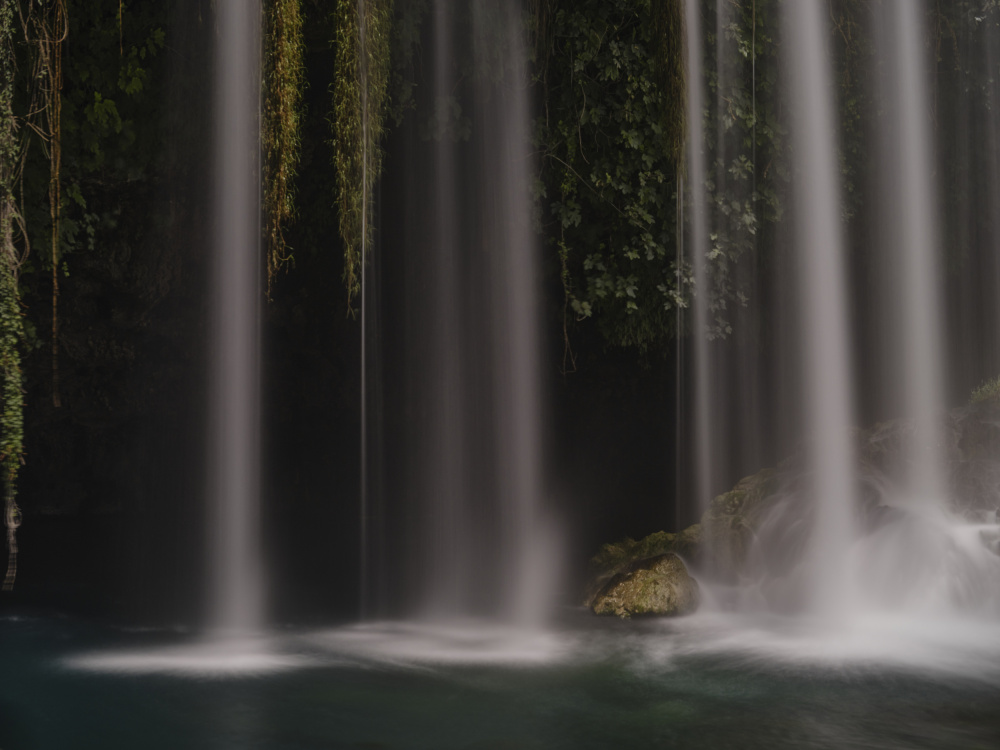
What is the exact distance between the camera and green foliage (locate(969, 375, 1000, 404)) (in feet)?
33.3

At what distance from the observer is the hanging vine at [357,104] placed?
26.8 ft

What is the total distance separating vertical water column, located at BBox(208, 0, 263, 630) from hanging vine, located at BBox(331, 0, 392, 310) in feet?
2.36

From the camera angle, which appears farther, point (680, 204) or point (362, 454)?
point (362, 454)

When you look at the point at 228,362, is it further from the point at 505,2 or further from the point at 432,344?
the point at 505,2

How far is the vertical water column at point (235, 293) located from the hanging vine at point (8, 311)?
1.68 meters

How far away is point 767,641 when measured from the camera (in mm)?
7504

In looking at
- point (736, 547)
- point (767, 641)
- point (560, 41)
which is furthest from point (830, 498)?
point (560, 41)

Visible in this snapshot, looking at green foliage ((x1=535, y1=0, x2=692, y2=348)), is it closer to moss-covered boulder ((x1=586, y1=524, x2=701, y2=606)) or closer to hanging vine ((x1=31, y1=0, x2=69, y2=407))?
moss-covered boulder ((x1=586, y1=524, x2=701, y2=606))

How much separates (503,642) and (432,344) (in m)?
3.40

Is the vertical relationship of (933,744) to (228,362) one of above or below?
below

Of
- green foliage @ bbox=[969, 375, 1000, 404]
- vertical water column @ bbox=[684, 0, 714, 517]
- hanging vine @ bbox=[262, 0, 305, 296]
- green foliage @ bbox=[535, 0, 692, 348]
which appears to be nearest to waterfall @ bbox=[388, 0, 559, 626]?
green foliage @ bbox=[535, 0, 692, 348]

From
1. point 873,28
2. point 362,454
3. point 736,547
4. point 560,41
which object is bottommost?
point 736,547

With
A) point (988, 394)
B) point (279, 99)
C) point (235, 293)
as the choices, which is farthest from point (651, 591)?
point (279, 99)

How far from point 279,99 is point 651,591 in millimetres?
5358
